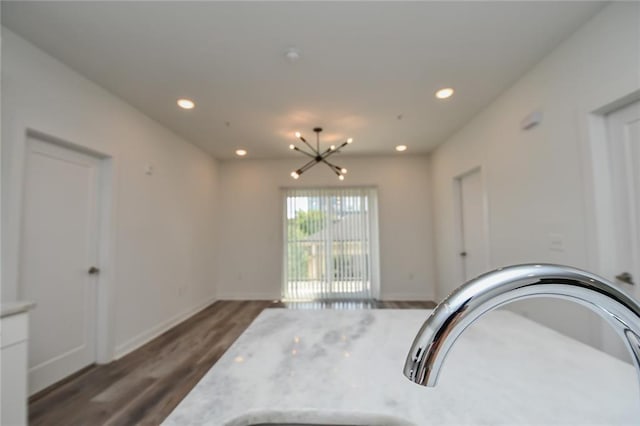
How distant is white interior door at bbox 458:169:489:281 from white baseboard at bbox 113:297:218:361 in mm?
3826

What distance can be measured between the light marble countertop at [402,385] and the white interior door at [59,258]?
2312 mm

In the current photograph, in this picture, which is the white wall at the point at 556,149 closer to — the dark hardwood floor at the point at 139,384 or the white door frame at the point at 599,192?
the white door frame at the point at 599,192

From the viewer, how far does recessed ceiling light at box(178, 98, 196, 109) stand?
2.85 metres

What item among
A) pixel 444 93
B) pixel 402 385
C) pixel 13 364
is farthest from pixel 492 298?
pixel 444 93

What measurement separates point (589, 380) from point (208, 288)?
4.94 metres

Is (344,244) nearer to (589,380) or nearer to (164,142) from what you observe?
(164,142)

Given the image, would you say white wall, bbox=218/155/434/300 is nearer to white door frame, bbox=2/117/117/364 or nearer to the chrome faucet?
white door frame, bbox=2/117/117/364

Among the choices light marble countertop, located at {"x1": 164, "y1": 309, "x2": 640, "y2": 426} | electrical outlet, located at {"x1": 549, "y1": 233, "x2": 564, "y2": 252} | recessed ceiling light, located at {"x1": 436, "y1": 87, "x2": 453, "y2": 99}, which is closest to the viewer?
light marble countertop, located at {"x1": 164, "y1": 309, "x2": 640, "y2": 426}

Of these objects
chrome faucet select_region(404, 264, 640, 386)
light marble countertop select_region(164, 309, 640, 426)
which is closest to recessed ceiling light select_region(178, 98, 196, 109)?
light marble countertop select_region(164, 309, 640, 426)

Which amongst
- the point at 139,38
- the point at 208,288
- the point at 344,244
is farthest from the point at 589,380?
the point at 208,288

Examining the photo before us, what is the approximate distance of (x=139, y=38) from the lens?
1955 millimetres

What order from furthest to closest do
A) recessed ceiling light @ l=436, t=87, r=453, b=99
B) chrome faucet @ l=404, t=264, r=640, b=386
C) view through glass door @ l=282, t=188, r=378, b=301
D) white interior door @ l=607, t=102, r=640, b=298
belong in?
view through glass door @ l=282, t=188, r=378, b=301 → recessed ceiling light @ l=436, t=87, r=453, b=99 → white interior door @ l=607, t=102, r=640, b=298 → chrome faucet @ l=404, t=264, r=640, b=386

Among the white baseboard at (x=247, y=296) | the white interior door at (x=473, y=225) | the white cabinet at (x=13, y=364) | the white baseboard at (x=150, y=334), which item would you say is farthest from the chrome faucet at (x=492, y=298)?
the white baseboard at (x=247, y=296)

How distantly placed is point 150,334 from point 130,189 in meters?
1.69
